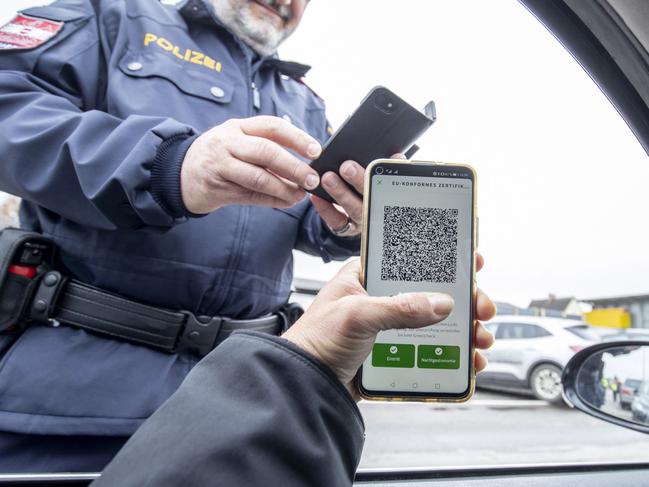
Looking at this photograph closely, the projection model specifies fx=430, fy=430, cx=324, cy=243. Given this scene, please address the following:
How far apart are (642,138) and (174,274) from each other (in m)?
0.97

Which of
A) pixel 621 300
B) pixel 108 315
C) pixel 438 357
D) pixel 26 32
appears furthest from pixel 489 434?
pixel 621 300

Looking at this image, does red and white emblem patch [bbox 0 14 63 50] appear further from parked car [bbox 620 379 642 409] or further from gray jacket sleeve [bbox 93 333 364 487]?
parked car [bbox 620 379 642 409]

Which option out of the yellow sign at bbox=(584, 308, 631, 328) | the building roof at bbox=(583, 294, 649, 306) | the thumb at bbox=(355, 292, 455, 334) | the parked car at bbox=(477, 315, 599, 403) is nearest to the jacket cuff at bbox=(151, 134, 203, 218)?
the thumb at bbox=(355, 292, 455, 334)

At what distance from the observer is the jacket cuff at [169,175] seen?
0.76 meters

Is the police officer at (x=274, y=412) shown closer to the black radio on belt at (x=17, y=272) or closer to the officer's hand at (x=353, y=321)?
the officer's hand at (x=353, y=321)

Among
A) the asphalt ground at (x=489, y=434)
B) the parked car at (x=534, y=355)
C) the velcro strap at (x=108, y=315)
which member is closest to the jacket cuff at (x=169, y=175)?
the velcro strap at (x=108, y=315)

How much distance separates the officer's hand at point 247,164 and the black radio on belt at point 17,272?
0.35 meters

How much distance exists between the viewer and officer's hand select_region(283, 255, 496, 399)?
45 cm

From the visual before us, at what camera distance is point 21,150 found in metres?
0.79

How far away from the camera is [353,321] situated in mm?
451

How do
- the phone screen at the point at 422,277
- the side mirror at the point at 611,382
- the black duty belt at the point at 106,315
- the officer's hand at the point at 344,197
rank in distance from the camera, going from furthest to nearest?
the side mirror at the point at 611,382
the black duty belt at the point at 106,315
the officer's hand at the point at 344,197
the phone screen at the point at 422,277

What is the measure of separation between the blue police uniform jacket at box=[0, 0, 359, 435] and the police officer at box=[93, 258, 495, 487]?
42 cm

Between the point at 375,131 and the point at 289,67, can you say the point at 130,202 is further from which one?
the point at 289,67

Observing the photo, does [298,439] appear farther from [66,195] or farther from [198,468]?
[66,195]
